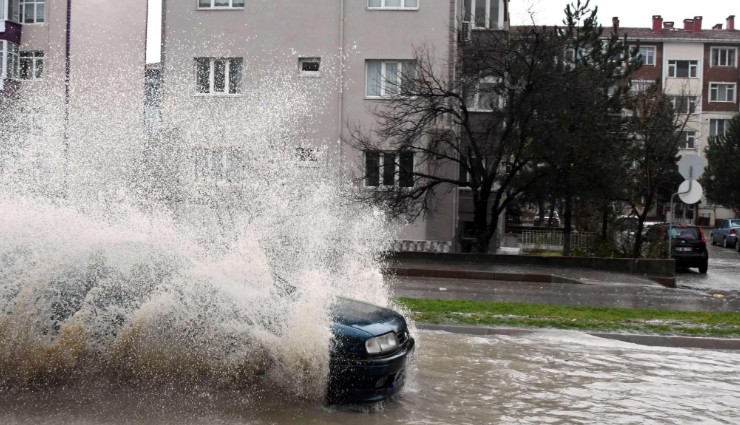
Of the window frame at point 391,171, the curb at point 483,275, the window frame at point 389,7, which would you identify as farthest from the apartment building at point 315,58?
the curb at point 483,275

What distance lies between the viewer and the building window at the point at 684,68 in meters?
64.1

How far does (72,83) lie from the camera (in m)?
22.5

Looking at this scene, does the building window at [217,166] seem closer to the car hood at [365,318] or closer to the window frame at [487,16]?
the car hood at [365,318]

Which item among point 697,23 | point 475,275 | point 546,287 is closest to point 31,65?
point 475,275

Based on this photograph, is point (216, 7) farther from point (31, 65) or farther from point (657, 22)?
point (657, 22)

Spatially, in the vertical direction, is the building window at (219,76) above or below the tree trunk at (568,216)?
above

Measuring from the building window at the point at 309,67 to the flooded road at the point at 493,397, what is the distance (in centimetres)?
1870

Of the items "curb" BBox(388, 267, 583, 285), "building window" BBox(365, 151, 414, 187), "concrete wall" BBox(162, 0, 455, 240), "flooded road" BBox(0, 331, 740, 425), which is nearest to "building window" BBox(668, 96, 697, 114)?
"concrete wall" BBox(162, 0, 455, 240)

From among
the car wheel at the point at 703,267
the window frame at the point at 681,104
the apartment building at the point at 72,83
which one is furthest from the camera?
the window frame at the point at 681,104

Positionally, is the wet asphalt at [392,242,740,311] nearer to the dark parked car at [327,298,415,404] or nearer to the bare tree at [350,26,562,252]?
the bare tree at [350,26,562,252]

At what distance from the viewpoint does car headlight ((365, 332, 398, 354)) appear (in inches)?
247

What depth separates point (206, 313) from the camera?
251 inches

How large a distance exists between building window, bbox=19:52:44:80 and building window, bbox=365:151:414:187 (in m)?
14.1

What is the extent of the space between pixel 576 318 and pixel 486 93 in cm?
1299
